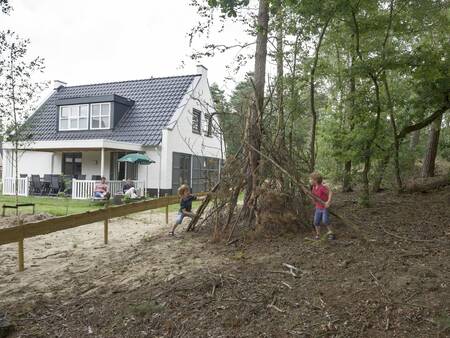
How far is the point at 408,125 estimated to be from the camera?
11.5m

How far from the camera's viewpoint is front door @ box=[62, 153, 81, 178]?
22.0m

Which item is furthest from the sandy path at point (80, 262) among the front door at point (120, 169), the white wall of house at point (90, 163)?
the white wall of house at point (90, 163)

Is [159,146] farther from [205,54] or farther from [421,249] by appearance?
[421,249]

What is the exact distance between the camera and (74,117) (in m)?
22.0

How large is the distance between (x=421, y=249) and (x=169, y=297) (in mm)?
3576

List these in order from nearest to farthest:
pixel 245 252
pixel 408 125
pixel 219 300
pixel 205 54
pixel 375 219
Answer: pixel 219 300
pixel 245 252
pixel 375 219
pixel 205 54
pixel 408 125

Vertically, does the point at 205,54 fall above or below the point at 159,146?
above

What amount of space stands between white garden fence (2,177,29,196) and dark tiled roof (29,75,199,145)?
2331mm

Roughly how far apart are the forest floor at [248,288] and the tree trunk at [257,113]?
0.94m

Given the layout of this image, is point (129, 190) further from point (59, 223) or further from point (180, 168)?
point (59, 223)

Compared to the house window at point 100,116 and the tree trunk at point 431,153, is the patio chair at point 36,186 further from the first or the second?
the tree trunk at point 431,153

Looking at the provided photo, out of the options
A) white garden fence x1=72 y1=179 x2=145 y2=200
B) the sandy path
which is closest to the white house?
white garden fence x1=72 y1=179 x2=145 y2=200

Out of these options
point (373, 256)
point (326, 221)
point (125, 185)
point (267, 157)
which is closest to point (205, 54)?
point (267, 157)

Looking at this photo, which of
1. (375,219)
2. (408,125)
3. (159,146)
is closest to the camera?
(375,219)
